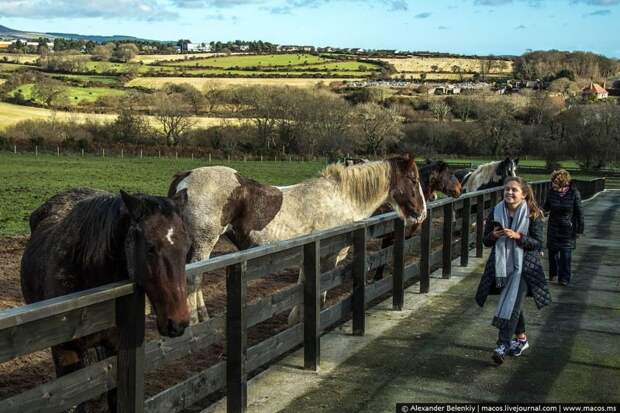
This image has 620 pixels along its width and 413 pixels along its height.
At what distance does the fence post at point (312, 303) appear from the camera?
18.7ft

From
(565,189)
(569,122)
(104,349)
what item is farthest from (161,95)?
(104,349)

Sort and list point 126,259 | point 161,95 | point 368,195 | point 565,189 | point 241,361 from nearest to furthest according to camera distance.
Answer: point 126,259 → point 241,361 → point 368,195 → point 565,189 → point 161,95

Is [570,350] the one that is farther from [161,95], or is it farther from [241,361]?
[161,95]

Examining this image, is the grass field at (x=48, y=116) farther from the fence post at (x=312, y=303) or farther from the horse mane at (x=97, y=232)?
the horse mane at (x=97, y=232)

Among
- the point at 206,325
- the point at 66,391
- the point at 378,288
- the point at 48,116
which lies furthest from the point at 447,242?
the point at 48,116

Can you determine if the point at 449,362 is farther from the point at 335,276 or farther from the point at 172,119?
the point at 172,119

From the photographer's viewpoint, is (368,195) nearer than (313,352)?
No

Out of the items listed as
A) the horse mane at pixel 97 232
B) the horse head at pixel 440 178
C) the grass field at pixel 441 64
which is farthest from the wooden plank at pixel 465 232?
the grass field at pixel 441 64

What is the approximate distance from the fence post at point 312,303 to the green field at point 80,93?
3357 inches

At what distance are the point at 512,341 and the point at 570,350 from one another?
0.62 m

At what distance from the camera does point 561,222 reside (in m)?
10.2

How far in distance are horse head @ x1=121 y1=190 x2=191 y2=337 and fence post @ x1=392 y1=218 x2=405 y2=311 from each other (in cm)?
490

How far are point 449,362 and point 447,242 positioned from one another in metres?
4.38

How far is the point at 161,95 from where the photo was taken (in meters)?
76.7
